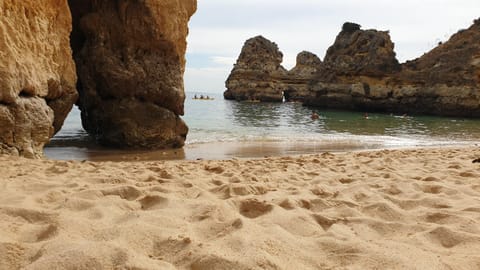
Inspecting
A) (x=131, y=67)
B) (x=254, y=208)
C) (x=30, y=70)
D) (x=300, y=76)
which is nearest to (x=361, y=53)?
(x=300, y=76)

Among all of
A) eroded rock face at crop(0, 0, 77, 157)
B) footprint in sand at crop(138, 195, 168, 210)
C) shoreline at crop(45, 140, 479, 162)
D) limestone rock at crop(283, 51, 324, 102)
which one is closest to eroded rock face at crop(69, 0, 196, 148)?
shoreline at crop(45, 140, 479, 162)

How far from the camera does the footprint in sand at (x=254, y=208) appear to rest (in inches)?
103

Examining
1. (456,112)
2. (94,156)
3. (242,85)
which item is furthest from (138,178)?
(242,85)

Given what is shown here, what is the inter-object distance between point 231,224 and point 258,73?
57.3 metres

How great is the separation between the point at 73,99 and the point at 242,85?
52678mm

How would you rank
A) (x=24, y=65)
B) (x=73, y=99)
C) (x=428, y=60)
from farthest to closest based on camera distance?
(x=428, y=60), (x=73, y=99), (x=24, y=65)

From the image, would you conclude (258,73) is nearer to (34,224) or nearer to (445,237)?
(445,237)

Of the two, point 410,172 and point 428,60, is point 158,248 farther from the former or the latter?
point 428,60

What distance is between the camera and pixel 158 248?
189 centimetres

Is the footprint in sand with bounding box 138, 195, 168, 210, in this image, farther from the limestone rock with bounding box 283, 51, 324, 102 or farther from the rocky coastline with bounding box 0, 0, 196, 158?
the limestone rock with bounding box 283, 51, 324, 102

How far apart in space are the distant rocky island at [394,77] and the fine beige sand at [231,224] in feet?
106

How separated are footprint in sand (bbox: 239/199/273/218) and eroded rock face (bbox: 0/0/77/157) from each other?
399 cm

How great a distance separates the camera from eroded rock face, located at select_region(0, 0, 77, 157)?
5.04 m

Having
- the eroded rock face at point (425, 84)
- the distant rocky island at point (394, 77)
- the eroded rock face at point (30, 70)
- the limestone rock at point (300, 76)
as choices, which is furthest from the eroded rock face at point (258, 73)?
the eroded rock face at point (30, 70)
